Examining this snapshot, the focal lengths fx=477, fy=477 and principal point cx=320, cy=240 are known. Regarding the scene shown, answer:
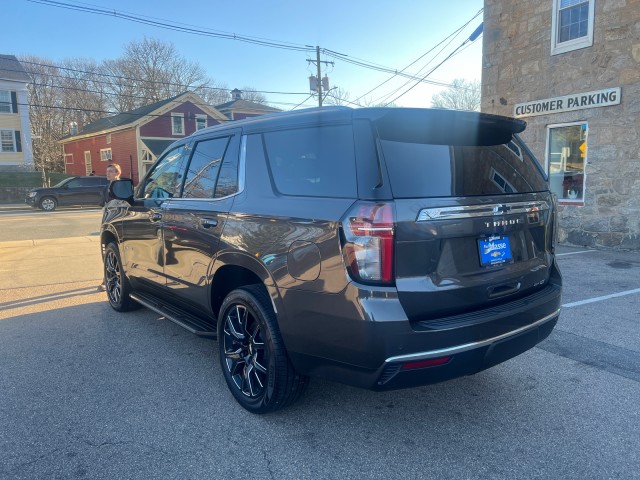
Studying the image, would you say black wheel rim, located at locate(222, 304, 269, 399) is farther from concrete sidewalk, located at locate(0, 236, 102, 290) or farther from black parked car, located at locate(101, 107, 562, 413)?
concrete sidewalk, located at locate(0, 236, 102, 290)

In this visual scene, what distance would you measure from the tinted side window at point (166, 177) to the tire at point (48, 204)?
22.9 metres

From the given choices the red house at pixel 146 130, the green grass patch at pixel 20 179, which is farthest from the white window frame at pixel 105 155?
the green grass patch at pixel 20 179

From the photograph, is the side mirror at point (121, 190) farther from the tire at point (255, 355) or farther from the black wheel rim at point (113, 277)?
the tire at point (255, 355)

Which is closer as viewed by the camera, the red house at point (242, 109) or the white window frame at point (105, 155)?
the white window frame at point (105, 155)

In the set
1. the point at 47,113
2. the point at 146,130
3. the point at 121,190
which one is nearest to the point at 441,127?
the point at 121,190

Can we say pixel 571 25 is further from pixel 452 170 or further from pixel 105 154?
pixel 105 154

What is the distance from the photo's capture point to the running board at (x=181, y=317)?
12.5 feet

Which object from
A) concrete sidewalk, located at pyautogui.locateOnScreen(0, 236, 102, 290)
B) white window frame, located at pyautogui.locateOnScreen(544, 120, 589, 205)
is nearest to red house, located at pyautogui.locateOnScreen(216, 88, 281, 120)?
concrete sidewalk, located at pyautogui.locateOnScreen(0, 236, 102, 290)

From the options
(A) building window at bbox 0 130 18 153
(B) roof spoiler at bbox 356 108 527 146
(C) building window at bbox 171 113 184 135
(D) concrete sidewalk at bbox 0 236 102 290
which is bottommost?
(D) concrete sidewalk at bbox 0 236 102 290

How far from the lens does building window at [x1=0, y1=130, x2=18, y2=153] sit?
3525 centimetres

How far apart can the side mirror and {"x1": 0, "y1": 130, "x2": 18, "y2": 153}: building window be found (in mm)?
37345

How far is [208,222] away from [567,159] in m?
9.49

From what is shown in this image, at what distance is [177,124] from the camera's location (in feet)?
119

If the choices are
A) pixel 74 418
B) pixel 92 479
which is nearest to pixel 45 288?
pixel 74 418
